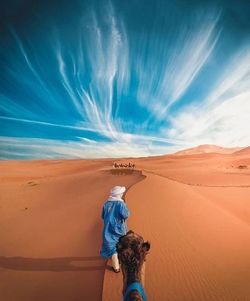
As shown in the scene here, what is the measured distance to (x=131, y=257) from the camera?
91.0 inches

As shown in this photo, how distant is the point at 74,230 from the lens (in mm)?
7441

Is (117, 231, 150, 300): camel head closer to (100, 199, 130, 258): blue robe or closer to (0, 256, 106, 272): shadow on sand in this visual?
(100, 199, 130, 258): blue robe

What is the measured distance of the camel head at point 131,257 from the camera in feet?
7.23

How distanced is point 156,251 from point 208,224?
265 cm

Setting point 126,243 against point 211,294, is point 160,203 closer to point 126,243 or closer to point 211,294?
point 211,294

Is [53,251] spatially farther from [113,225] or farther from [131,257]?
[131,257]

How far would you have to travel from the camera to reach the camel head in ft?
7.23

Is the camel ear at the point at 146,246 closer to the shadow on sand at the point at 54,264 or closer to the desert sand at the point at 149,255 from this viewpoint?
the desert sand at the point at 149,255

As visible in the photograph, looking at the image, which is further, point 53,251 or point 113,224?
point 53,251

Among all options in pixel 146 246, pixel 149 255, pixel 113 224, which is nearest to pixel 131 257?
pixel 146 246

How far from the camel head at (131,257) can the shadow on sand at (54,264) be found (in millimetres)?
2908

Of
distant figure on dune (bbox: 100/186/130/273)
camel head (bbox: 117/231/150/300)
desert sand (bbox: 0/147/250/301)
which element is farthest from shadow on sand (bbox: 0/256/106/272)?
camel head (bbox: 117/231/150/300)

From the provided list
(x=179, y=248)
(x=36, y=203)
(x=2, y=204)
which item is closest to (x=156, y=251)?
(x=179, y=248)

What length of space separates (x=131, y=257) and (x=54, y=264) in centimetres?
393
